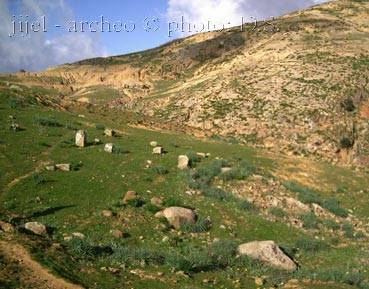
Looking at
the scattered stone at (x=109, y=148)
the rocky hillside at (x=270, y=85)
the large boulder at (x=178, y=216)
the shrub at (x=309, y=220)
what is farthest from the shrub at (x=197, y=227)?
the rocky hillside at (x=270, y=85)

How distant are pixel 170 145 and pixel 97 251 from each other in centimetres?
1505

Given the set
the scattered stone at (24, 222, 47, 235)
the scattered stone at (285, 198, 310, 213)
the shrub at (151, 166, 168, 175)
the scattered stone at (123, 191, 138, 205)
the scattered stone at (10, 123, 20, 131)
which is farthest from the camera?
the scattered stone at (10, 123, 20, 131)

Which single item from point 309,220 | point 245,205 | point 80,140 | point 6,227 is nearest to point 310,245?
point 309,220

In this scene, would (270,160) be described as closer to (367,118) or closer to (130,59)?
(367,118)

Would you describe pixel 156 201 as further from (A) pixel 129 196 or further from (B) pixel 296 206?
(B) pixel 296 206

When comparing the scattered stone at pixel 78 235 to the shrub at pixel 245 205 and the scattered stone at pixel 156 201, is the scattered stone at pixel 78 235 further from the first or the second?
the shrub at pixel 245 205

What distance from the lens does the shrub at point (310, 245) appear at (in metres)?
20.7

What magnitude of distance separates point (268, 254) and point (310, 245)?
2924 millimetres

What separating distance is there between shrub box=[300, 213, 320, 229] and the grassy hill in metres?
0.11

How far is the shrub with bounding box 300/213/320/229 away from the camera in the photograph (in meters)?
23.1

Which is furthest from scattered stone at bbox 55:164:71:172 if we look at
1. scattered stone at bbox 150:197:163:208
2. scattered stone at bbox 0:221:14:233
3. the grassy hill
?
scattered stone at bbox 0:221:14:233

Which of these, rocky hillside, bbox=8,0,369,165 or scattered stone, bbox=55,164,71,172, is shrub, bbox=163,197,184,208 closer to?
scattered stone, bbox=55,164,71,172

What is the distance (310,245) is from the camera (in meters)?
20.8

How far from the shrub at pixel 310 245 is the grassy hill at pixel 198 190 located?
1.8 inches
